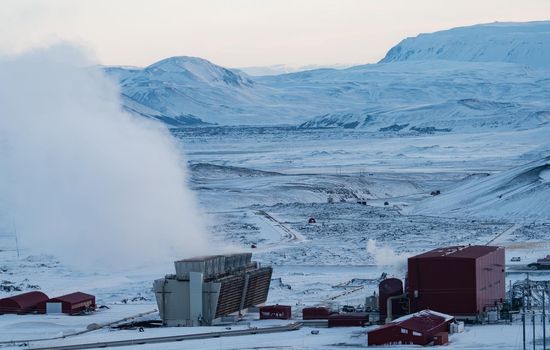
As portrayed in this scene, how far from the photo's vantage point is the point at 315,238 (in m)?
69.9

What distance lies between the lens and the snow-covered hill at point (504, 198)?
79.9 metres

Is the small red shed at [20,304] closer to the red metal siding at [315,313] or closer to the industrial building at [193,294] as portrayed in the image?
the industrial building at [193,294]

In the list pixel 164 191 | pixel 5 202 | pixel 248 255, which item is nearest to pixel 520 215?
pixel 164 191

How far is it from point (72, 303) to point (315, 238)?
83.3ft

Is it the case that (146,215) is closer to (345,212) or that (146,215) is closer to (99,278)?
(99,278)

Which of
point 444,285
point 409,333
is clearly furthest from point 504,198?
Result: point 409,333

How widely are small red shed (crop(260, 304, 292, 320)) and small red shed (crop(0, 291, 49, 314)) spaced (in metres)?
7.90

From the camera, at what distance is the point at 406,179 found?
110688 mm

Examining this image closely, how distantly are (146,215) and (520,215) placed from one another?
24.1 meters

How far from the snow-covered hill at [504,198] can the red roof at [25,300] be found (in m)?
37.1

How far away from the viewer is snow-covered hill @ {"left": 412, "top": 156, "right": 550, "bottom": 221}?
79.9 meters

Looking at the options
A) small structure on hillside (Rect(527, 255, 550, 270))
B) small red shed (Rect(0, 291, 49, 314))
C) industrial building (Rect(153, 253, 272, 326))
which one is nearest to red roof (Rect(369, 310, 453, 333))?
industrial building (Rect(153, 253, 272, 326))

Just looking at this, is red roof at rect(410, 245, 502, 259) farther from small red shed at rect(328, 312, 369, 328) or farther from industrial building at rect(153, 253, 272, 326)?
industrial building at rect(153, 253, 272, 326)

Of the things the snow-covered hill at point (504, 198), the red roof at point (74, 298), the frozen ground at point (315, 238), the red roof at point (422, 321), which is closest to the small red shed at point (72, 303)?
the red roof at point (74, 298)
